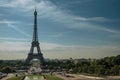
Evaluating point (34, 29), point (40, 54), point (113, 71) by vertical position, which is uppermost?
point (34, 29)

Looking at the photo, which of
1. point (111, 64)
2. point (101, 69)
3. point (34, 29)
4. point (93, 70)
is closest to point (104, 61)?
point (111, 64)

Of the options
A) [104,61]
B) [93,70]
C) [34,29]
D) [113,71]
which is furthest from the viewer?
[34,29]

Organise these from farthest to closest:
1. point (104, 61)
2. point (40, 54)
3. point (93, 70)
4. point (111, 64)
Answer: point (40, 54) → point (104, 61) → point (111, 64) → point (93, 70)

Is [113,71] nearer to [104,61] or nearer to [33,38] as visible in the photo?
A: [104,61]

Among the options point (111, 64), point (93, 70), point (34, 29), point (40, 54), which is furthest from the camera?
point (40, 54)

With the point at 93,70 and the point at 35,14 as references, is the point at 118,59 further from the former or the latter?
the point at 35,14

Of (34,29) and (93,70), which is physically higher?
(34,29)

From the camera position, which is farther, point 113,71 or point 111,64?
point 111,64

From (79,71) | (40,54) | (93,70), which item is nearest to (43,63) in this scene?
(40,54)

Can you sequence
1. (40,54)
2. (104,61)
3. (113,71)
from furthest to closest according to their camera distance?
(40,54), (104,61), (113,71)
